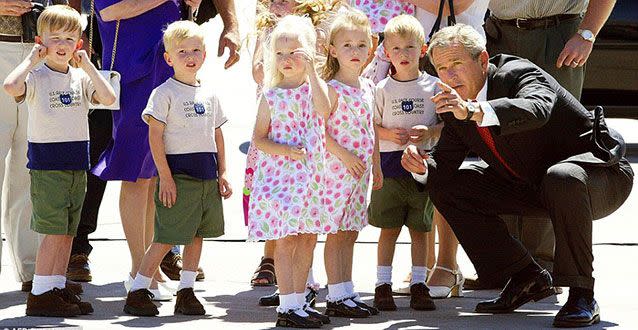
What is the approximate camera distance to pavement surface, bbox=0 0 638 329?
611 centimetres

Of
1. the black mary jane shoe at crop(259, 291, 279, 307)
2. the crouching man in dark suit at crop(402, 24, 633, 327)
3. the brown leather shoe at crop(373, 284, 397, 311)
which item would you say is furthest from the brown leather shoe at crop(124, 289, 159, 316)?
the crouching man in dark suit at crop(402, 24, 633, 327)

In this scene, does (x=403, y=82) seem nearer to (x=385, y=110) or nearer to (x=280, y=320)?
(x=385, y=110)

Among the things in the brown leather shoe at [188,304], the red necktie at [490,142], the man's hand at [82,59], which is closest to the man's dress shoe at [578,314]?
the red necktie at [490,142]

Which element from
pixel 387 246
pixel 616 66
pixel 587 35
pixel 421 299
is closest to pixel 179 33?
pixel 387 246

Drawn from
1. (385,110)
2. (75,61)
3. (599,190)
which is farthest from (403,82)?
(75,61)

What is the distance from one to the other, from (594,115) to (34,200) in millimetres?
2467

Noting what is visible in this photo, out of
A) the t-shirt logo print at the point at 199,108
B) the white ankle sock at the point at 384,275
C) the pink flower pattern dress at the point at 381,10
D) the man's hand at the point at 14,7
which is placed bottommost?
the white ankle sock at the point at 384,275

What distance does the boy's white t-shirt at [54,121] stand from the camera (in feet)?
20.5

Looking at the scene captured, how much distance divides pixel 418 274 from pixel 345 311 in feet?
1.58

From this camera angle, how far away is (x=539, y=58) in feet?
23.4

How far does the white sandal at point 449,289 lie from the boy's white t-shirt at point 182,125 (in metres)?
1.20

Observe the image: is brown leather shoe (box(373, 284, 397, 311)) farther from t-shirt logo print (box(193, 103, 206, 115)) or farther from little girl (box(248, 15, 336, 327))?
t-shirt logo print (box(193, 103, 206, 115))

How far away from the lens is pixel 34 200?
6.27 meters

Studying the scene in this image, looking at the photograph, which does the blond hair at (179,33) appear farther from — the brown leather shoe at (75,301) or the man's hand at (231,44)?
the brown leather shoe at (75,301)
